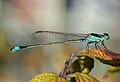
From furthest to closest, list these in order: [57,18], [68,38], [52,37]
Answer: [57,18], [52,37], [68,38]

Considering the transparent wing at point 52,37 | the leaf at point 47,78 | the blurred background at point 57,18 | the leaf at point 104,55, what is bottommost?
the blurred background at point 57,18

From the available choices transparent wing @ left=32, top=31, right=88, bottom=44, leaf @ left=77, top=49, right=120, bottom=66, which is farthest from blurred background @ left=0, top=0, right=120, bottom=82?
leaf @ left=77, top=49, right=120, bottom=66

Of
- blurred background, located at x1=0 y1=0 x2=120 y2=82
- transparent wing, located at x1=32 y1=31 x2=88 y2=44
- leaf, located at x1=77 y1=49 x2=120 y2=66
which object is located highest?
leaf, located at x1=77 y1=49 x2=120 y2=66

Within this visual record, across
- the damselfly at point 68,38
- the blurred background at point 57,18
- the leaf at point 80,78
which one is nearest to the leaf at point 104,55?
the leaf at point 80,78

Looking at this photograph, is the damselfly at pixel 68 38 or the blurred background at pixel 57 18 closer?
the damselfly at pixel 68 38

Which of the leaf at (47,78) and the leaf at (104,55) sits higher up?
the leaf at (104,55)

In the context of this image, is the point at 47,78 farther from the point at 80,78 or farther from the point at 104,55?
the point at 104,55

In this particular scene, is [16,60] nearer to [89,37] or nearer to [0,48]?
[0,48]

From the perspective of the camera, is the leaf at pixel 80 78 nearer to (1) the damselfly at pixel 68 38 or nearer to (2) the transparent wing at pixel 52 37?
(1) the damselfly at pixel 68 38

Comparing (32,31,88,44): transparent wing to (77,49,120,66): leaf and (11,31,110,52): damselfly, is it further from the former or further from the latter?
(77,49,120,66): leaf

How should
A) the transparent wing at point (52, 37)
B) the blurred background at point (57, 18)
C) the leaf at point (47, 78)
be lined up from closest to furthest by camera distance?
the leaf at point (47, 78)
the transparent wing at point (52, 37)
the blurred background at point (57, 18)

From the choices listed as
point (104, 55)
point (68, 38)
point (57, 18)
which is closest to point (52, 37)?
point (68, 38)
